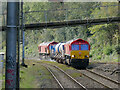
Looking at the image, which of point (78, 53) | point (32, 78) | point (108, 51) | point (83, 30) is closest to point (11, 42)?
point (32, 78)

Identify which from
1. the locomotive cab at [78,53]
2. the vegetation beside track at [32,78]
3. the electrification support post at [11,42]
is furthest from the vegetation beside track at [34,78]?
the electrification support post at [11,42]

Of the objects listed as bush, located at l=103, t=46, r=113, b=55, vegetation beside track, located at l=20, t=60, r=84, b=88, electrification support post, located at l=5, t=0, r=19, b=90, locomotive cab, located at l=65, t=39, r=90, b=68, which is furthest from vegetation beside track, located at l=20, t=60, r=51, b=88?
bush, located at l=103, t=46, r=113, b=55

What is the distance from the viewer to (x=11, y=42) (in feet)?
21.1

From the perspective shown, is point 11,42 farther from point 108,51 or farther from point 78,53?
point 108,51

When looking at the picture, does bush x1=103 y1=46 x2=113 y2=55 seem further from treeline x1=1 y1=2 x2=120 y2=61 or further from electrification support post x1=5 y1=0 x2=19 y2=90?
electrification support post x1=5 y1=0 x2=19 y2=90

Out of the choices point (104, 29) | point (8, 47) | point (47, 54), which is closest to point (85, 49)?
point (104, 29)

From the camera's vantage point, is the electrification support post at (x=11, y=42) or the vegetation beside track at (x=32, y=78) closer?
the electrification support post at (x=11, y=42)

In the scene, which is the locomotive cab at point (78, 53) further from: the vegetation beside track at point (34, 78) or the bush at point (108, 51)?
the bush at point (108, 51)

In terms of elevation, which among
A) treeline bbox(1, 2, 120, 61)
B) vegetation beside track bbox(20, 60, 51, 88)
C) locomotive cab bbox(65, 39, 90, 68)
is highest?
treeline bbox(1, 2, 120, 61)

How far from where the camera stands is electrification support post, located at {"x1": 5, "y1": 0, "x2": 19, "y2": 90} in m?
6.43

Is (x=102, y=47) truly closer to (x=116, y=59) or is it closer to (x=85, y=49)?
(x=116, y=59)

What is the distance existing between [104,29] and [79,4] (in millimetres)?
9844

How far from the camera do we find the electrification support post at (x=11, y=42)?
6430mm

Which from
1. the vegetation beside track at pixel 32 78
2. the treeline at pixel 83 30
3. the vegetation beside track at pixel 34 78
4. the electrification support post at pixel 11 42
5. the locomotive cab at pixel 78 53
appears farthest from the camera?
the treeline at pixel 83 30
